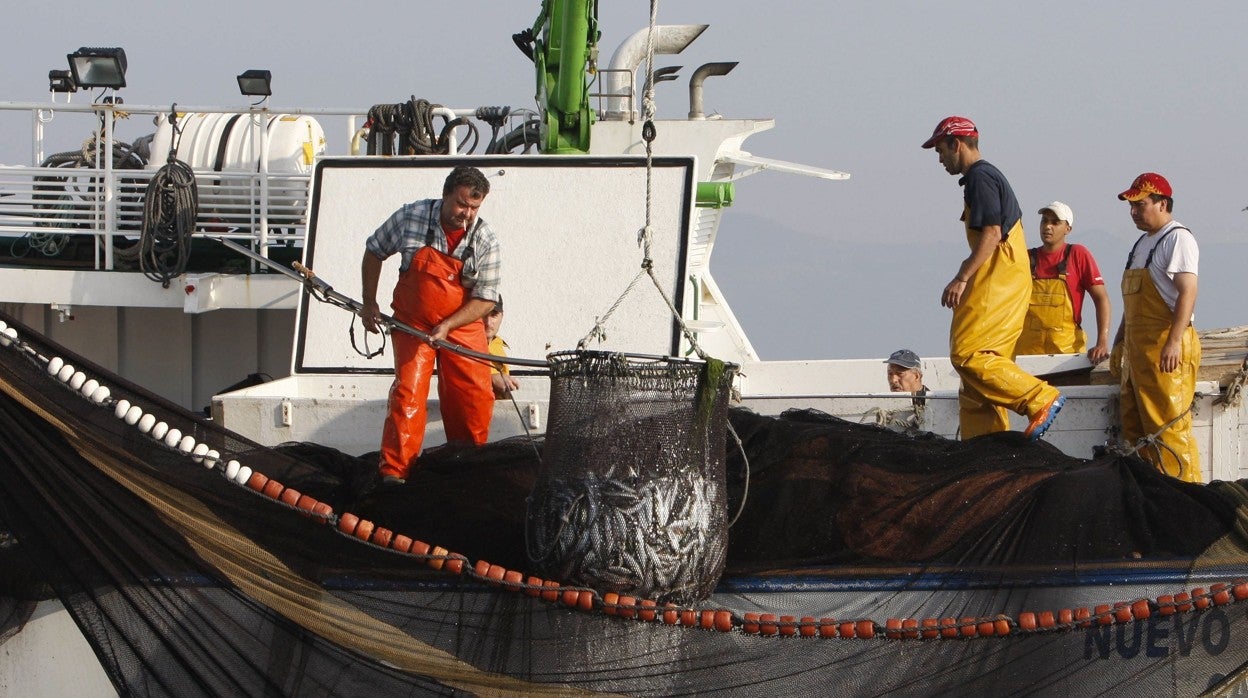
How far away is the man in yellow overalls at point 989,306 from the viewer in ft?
19.8

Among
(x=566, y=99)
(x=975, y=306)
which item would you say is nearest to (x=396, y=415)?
(x=975, y=306)

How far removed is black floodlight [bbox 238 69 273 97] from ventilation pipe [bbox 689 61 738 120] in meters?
3.18

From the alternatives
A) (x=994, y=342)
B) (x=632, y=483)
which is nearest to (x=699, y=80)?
(x=994, y=342)

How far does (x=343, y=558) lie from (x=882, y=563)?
6.12 ft

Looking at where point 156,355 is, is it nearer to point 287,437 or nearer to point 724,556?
point 287,437

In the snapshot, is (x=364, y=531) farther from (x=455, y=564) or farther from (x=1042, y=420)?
(x=1042, y=420)

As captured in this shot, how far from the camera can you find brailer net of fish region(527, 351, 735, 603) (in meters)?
4.48

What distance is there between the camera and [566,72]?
8.54 meters

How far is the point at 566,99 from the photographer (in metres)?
8.64

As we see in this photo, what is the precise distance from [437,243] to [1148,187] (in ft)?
10.4

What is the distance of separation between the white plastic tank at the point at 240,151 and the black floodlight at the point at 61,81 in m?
0.69

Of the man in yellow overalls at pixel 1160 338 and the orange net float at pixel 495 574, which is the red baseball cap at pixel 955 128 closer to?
the man in yellow overalls at pixel 1160 338

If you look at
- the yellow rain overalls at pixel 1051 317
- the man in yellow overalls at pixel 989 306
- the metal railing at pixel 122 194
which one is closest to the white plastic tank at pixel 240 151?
the metal railing at pixel 122 194

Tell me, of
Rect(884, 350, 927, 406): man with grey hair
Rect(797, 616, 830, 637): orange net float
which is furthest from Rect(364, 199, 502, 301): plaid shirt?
Rect(884, 350, 927, 406): man with grey hair
